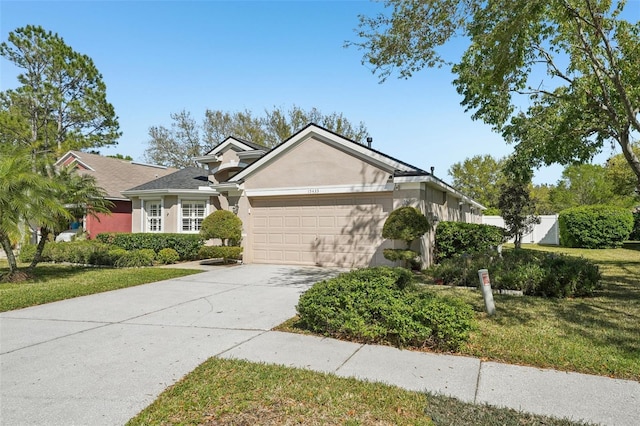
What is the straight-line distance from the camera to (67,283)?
1048 centimetres

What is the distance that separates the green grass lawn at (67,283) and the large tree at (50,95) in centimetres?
1786

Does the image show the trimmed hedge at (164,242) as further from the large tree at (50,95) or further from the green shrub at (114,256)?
the large tree at (50,95)

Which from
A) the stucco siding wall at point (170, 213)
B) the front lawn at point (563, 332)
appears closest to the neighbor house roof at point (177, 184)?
the stucco siding wall at point (170, 213)

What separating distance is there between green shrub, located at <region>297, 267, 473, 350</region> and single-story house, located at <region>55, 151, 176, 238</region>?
1807 centimetres

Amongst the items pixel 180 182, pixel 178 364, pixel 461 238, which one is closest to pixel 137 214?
pixel 180 182

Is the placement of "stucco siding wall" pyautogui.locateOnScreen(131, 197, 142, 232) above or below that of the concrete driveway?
above

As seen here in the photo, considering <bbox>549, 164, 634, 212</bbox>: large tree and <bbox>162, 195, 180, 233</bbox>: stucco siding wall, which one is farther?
<bbox>549, 164, 634, 212</bbox>: large tree

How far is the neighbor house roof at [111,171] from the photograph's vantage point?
2291 centimetres

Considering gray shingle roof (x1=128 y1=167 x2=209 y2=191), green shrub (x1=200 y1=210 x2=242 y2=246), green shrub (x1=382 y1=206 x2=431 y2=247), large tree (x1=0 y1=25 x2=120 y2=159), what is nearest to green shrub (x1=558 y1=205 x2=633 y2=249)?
green shrub (x1=382 y1=206 x2=431 y2=247)

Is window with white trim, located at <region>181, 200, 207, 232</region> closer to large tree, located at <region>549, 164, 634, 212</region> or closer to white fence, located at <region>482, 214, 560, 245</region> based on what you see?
white fence, located at <region>482, 214, 560, 245</region>

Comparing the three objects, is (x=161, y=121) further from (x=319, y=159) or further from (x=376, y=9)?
(x=376, y=9)

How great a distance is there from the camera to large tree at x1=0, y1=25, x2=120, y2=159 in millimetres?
26922

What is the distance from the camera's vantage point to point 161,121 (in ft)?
130

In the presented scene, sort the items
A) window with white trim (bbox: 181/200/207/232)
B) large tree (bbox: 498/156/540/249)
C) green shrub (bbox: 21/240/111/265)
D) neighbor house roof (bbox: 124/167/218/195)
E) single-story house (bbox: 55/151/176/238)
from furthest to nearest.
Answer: single-story house (bbox: 55/151/176/238)
window with white trim (bbox: 181/200/207/232)
neighbor house roof (bbox: 124/167/218/195)
large tree (bbox: 498/156/540/249)
green shrub (bbox: 21/240/111/265)
